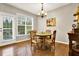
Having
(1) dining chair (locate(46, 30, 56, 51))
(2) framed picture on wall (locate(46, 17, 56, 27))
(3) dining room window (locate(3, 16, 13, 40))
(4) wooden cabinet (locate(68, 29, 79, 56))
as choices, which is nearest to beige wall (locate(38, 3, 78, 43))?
(2) framed picture on wall (locate(46, 17, 56, 27))

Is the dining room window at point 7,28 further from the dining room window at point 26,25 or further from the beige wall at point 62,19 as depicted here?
the beige wall at point 62,19

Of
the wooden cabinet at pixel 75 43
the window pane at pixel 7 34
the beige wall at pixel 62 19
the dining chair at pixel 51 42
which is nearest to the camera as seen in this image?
the wooden cabinet at pixel 75 43

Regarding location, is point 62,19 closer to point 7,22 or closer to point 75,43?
point 75,43

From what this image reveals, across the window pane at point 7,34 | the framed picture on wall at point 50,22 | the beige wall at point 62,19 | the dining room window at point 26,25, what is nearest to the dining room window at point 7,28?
the window pane at point 7,34

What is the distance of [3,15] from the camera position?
496cm

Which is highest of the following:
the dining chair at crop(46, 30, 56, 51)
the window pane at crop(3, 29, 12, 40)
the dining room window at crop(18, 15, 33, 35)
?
the dining room window at crop(18, 15, 33, 35)

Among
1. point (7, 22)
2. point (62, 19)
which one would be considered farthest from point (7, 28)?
point (62, 19)

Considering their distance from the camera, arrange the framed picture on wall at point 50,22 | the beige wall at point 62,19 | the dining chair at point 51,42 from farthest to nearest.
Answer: the dining chair at point 51,42
the framed picture on wall at point 50,22
the beige wall at point 62,19

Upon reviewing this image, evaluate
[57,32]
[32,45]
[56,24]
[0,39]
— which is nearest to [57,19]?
[56,24]

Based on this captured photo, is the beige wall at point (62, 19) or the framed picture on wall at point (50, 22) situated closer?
the beige wall at point (62, 19)

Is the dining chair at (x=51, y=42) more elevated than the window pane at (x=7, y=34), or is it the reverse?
the window pane at (x=7, y=34)

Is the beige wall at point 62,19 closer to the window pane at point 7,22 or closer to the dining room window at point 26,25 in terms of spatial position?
the dining room window at point 26,25

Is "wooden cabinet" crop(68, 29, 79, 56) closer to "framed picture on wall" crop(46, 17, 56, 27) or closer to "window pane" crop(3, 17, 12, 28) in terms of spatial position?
"framed picture on wall" crop(46, 17, 56, 27)

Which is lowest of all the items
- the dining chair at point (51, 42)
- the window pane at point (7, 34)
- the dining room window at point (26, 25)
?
the dining chair at point (51, 42)
